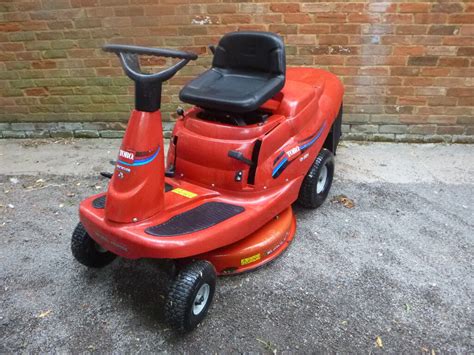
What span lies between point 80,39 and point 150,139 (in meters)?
2.58

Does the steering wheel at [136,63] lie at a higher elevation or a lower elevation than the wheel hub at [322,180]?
higher

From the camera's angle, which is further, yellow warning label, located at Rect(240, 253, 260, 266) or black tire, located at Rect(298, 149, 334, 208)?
black tire, located at Rect(298, 149, 334, 208)

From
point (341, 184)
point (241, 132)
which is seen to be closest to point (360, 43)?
point (341, 184)

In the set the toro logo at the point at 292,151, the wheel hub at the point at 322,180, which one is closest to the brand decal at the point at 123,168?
the toro logo at the point at 292,151

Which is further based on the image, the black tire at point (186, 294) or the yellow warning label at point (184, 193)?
the yellow warning label at point (184, 193)

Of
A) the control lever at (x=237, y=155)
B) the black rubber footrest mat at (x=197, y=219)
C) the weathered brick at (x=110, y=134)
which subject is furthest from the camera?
the weathered brick at (x=110, y=134)

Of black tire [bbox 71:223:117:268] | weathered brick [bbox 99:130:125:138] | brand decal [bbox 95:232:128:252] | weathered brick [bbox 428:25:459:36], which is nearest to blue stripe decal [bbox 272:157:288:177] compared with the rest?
brand decal [bbox 95:232:128:252]

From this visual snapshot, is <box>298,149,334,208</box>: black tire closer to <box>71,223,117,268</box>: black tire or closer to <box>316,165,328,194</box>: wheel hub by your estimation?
<box>316,165,328,194</box>: wheel hub

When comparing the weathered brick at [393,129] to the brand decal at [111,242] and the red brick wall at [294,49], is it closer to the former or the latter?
the red brick wall at [294,49]

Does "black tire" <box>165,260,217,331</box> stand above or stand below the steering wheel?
below

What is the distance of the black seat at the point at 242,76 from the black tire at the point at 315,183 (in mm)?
640

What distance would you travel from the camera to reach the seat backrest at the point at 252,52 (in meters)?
2.41

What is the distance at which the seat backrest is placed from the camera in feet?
7.91

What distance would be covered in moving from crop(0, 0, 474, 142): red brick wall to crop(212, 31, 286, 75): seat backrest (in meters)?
1.15
